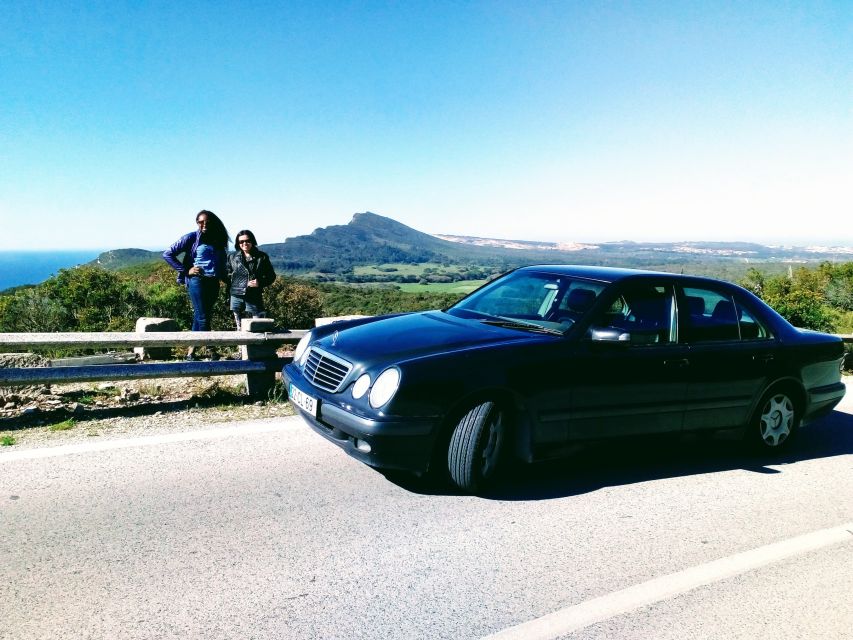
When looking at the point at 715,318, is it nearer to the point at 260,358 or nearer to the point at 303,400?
the point at 303,400

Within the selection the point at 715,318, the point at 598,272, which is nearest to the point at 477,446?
the point at 598,272

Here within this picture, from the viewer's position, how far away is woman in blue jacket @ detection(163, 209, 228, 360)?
7832 mm

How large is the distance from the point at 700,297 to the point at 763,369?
0.85 m

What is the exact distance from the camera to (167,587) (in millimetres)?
2809

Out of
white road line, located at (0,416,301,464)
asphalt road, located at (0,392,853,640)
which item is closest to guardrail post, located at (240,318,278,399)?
white road line, located at (0,416,301,464)

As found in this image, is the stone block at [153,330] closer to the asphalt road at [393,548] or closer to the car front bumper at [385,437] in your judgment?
the asphalt road at [393,548]

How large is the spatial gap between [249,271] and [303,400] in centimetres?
434

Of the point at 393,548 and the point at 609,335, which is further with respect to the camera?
the point at 609,335

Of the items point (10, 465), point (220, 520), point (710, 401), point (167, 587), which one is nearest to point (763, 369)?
point (710, 401)

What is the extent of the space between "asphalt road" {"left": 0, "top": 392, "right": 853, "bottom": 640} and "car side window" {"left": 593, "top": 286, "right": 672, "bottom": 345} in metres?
0.88

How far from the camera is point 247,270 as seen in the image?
8.16 m

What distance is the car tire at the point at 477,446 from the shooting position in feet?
12.8

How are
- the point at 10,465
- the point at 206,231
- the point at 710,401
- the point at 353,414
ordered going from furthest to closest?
the point at 206,231 < the point at 710,401 < the point at 10,465 < the point at 353,414

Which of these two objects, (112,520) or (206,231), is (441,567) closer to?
(112,520)
